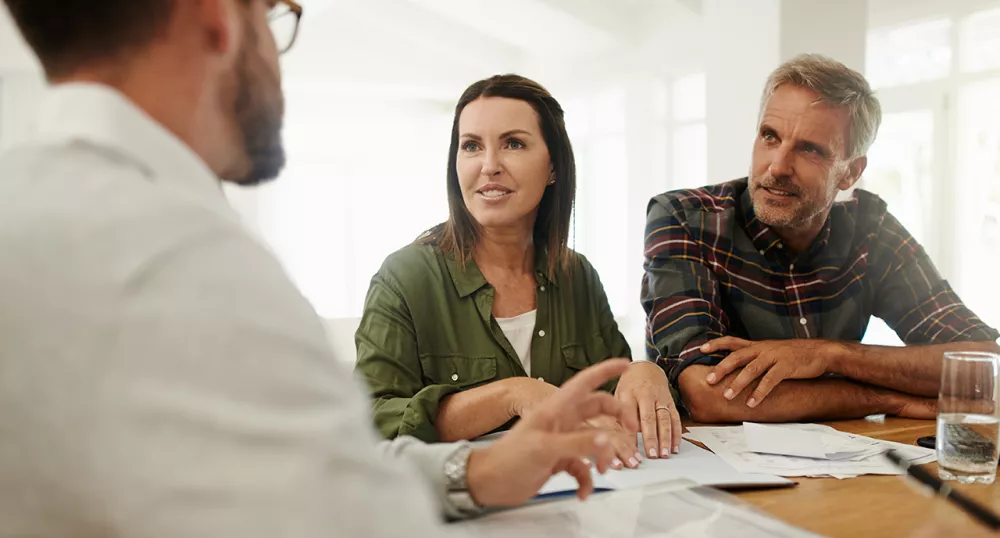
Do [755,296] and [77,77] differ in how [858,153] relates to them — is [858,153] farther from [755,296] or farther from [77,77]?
[77,77]

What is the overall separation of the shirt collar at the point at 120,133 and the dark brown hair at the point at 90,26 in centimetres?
5

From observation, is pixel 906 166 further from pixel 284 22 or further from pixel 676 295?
pixel 284 22

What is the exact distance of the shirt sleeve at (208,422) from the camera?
0.46 m

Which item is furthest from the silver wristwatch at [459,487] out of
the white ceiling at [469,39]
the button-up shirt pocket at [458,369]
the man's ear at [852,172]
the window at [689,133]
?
the window at [689,133]

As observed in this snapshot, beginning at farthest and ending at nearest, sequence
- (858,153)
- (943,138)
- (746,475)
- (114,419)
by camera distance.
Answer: (943,138), (858,153), (746,475), (114,419)

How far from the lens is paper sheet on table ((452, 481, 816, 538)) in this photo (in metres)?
0.88

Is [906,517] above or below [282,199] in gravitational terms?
below

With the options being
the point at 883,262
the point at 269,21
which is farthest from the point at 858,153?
the point at 269,21

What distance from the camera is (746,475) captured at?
1150 millimetres

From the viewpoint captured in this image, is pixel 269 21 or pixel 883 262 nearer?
pixel 269 21

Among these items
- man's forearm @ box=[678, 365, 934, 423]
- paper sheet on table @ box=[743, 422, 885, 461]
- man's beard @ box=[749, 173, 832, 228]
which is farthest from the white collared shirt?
man's beard @ box=[749, 173, 832, 228]

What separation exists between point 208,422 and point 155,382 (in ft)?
0.13

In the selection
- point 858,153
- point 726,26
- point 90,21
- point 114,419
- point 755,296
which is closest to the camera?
A: point 114,419

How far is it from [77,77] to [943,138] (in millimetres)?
6329
